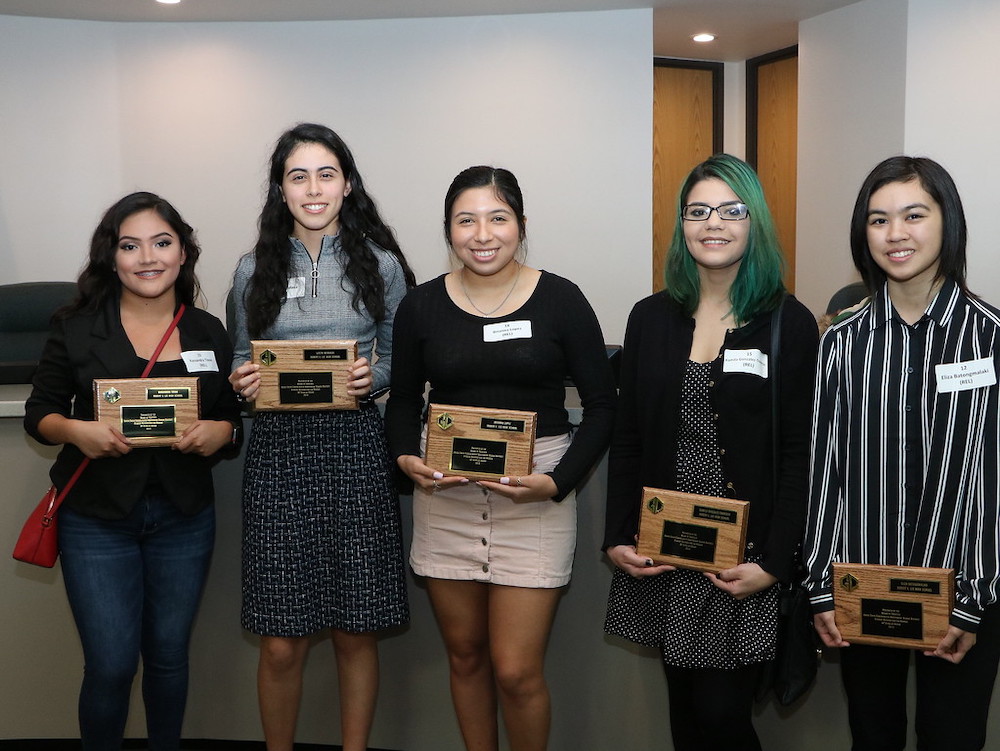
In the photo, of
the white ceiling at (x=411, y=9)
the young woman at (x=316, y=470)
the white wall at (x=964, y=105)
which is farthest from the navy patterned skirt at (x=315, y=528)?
the white wall at (x=964, y=105)

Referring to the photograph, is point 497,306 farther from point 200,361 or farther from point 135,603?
point 135,603

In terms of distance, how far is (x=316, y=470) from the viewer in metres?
2.10

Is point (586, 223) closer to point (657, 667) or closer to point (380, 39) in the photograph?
point (380, 39)

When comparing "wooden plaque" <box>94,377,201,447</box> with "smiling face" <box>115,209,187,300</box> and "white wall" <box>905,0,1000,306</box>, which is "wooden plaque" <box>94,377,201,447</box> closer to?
"smiling face" <box>115,209,187,300</box>

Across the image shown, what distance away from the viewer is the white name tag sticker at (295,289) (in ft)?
7.07

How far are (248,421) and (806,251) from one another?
196 inches

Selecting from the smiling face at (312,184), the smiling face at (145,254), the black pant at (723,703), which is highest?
the smiling face at (312,184)

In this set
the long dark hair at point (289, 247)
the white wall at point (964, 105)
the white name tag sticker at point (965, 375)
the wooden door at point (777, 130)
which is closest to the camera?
the white name tag sticker at point (965, 375)

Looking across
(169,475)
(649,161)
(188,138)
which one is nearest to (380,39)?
(188,138)

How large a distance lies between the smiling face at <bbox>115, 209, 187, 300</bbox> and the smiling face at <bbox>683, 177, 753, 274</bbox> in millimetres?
1165

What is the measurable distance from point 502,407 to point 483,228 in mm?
389

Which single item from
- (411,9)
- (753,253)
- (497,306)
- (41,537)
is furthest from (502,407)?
(411,9)

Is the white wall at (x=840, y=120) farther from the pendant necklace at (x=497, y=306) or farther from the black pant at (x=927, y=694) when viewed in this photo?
the black pant at (x=927, y=694)

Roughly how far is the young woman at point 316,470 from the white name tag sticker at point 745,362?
793 millimetres
